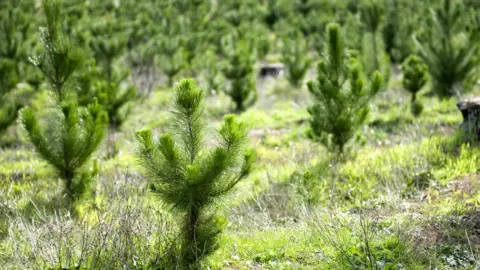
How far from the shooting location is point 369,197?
6402 millimetres

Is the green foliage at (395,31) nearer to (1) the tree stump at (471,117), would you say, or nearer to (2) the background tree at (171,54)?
(2) the background tree at (171,54)

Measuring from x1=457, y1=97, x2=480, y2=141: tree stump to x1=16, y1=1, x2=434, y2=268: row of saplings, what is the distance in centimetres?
124

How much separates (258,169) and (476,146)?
9.67 ft

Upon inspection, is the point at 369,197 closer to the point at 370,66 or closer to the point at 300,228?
the point at 300,228

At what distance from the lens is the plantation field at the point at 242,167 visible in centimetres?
429

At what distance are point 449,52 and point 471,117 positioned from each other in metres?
3.65

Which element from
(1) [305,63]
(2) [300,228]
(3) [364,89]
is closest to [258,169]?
(3) [364,89]

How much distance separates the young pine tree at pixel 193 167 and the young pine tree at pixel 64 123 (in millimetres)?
2010

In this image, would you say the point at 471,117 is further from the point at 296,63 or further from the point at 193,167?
the point at 296,63

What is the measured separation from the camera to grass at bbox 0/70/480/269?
438cm

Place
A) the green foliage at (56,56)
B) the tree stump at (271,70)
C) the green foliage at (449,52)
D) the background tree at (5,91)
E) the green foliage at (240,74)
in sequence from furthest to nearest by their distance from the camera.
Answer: the tree stump at (271,70) < the green foliage at (240,74) < the green foliage at (449,52) < the background tree at (5,91) < the green foliage at (56,56)

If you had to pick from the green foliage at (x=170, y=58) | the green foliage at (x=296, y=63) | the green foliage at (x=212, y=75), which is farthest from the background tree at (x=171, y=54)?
the green foliage at (x=296, y=63)

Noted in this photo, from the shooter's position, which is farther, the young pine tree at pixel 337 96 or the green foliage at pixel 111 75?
the green foliage at pixel 111 75

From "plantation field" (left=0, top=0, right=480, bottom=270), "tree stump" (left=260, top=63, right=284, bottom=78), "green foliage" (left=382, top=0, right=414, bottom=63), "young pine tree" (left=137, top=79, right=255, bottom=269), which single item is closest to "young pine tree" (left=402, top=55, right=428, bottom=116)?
"plantation field" (left=0, top=0, right=480, bottom=270)
